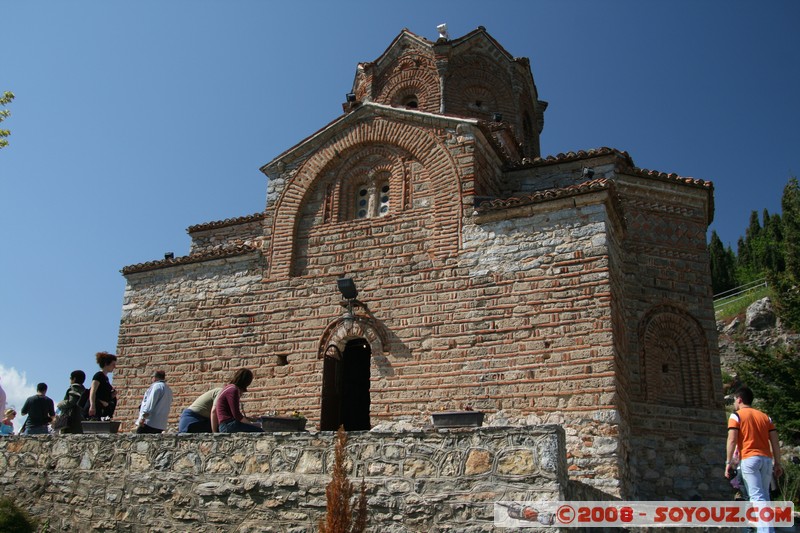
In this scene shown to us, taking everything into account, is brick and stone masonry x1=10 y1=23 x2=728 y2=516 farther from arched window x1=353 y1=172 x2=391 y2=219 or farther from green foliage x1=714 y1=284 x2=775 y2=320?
green foliage x1=714 y1=284 x2=775 y2=320

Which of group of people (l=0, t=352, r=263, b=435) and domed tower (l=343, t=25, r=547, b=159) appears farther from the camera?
domed tower (l=343, t=25, r=547, b=159)

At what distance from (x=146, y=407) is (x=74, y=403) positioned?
3.63 feet

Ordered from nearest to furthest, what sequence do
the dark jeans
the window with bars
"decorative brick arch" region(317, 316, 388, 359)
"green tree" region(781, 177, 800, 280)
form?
the dark jeans → "decorative brick arch" region(317, 316, 388, 359) → the window with bars → "green tree" region(781, 177, 800, 280)

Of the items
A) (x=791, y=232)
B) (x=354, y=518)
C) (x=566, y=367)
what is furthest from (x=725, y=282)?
(x=354, y=518)

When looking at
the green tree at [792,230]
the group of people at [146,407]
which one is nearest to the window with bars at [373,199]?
the group of people at [146,407]

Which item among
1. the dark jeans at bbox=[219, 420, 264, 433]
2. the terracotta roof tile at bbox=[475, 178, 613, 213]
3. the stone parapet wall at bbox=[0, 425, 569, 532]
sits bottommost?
the stone parapet wall at bbox=[0, 425, 569, 532]

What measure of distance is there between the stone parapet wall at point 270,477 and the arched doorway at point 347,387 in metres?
3.61

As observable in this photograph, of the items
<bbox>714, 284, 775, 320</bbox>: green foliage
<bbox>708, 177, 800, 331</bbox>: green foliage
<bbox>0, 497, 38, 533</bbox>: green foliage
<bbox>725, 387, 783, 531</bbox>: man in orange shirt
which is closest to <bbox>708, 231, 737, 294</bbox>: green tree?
<bbox>708, 177, 800, 331</bbox>: green foliage

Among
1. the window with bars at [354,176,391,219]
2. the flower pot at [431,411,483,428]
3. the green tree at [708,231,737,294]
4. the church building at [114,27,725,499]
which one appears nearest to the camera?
the flower pot at [431,411,483,428]

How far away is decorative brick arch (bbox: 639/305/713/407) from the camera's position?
1099 centimetres

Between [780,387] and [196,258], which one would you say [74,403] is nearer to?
[196,258]

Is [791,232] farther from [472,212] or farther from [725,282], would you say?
[725,282]

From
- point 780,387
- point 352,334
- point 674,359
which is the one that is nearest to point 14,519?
point 352,334

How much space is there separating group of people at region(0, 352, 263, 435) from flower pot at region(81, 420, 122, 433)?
0.13 m
